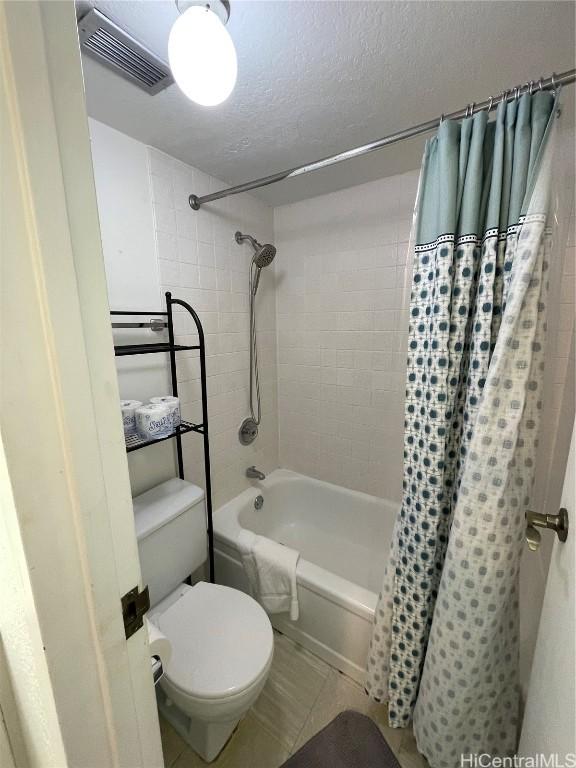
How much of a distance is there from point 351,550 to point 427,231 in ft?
6.05

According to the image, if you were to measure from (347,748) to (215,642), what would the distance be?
0.61 m

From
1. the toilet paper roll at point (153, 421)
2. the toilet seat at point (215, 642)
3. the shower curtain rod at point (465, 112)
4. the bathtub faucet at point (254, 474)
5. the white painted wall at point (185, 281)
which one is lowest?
the toilet seat at point (215, 642)

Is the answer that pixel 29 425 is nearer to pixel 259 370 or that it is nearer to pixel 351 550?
pixel 259 370

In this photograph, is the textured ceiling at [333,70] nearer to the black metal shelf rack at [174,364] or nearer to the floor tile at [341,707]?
the black metal shelf rack at [174,364]

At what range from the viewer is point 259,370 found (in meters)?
2.04

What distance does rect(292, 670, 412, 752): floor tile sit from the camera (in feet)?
3.73

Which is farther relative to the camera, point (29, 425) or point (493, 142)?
point (493, 142)

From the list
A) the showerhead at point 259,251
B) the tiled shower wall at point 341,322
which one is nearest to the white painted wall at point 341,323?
the tiled shower wall at point 341,322

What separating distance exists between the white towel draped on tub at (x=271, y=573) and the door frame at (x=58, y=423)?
96 cm

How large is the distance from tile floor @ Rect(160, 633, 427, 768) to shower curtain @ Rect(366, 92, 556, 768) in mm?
222

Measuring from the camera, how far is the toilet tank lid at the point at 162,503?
1.16 meters

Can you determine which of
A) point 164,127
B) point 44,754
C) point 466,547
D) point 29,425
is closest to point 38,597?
point 29,425

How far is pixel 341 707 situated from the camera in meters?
1.22

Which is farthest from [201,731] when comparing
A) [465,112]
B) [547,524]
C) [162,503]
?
[465,112]
